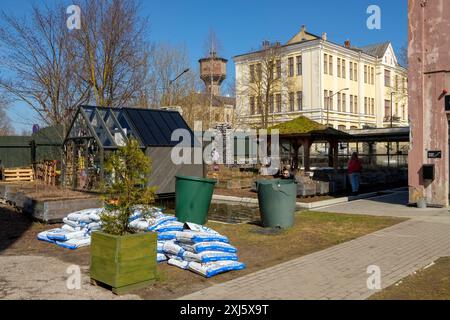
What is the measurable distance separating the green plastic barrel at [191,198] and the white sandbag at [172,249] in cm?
318

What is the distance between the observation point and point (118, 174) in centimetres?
618

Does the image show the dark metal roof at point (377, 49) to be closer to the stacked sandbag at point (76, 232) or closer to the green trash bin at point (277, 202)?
the green trash bin at point (277, 202)

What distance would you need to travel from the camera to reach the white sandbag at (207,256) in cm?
674

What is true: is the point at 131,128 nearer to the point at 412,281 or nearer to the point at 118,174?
the point at 118,174

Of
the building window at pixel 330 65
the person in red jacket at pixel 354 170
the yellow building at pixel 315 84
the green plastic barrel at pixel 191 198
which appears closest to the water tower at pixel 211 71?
the yellow building at pixel 315 84

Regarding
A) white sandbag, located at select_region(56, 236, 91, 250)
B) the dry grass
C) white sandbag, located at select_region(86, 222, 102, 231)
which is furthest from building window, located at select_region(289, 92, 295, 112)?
white sandbag, located at select_region(56, 236, 91, 250)

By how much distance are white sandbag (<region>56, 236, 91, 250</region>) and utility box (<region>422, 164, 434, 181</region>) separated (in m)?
10.0

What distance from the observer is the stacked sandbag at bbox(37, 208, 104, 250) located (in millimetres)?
8734

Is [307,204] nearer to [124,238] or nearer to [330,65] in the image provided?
[124,238]

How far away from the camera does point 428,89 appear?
1377 centimetres

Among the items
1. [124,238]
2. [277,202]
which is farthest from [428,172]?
[124,238]

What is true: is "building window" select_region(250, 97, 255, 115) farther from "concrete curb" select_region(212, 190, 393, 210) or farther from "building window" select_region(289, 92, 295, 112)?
"concrete curb" select_region(212, 190, 393, 210)
